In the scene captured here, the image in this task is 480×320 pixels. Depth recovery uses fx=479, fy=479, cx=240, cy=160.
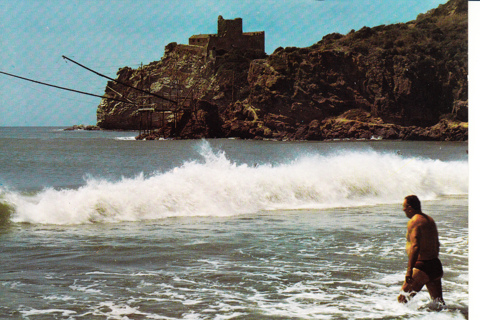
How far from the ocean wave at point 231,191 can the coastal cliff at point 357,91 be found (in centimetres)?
6211

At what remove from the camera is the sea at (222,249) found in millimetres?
5750

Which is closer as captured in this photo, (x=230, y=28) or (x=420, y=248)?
(x=420, y=248)

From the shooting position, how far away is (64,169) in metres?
33.8

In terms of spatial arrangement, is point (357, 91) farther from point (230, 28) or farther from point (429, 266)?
point (429, 266)

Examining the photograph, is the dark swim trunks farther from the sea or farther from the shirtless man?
the sea

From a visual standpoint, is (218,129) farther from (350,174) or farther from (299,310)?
(299,310)

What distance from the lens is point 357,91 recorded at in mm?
98500

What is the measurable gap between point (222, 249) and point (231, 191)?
22.4ft

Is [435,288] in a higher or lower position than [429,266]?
lower

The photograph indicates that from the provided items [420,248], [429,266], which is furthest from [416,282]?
[420,248]

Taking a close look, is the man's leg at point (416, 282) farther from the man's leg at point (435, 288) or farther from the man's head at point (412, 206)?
the man's head at point (412, 206)

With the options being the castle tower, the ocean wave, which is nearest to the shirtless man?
the ocean wave

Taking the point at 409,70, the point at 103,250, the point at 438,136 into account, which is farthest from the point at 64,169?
the point at 409,70

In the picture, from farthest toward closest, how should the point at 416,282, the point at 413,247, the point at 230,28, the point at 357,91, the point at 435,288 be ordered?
the point at 230,28
the point at 357,91
the point at 435,288
the point at 416,282
the point at 413,247
